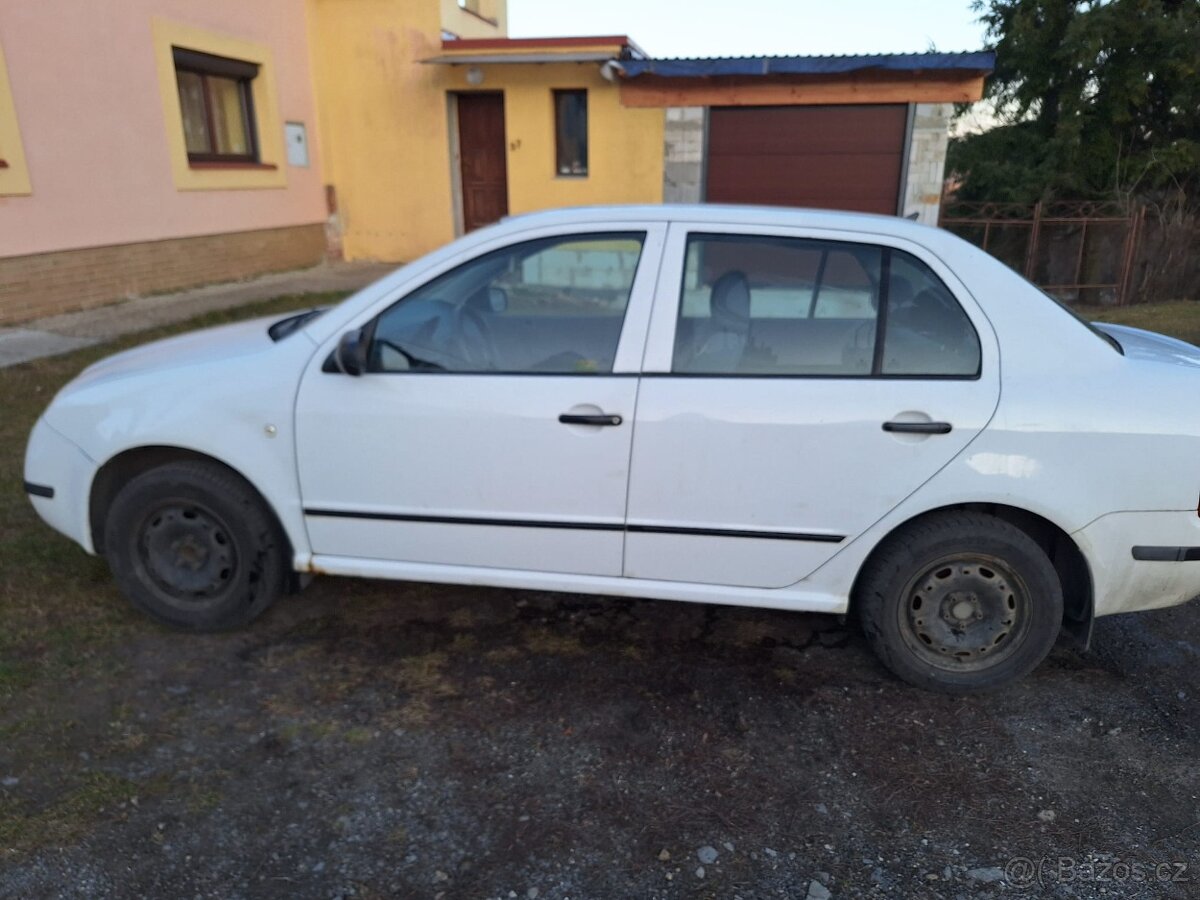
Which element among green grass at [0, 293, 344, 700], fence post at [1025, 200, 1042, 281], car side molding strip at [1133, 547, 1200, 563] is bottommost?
green grass at [0, 293, 344, 700]

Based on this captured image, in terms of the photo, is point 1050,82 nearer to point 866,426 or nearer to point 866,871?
point 866,426

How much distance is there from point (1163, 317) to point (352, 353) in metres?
10.7

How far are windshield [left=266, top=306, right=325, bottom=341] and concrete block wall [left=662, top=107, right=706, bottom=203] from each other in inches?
395

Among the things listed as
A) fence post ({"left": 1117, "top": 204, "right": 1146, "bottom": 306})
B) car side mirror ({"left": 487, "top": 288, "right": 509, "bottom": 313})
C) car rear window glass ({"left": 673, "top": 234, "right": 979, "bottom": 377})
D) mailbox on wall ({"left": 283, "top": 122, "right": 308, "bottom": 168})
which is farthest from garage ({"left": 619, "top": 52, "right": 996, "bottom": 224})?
car side mirror ({"left": 487, "top": 288, "right": 509, "bottom": 313})

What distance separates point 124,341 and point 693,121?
826 cm

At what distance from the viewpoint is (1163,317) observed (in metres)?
10.5

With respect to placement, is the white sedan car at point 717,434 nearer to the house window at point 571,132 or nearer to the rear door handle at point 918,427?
the rear door handle at point 918,427

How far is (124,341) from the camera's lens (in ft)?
28.2

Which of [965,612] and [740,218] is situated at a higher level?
[740,218]

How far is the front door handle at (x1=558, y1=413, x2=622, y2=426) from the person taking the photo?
119 inches

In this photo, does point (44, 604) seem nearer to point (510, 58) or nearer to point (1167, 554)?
point (1167, 554)

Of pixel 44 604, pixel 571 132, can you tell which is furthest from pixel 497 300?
pixel 571 132

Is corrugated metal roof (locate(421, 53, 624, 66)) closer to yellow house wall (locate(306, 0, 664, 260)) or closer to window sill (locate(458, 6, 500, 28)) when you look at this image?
yellow house wall (locate(306, 0, 664, 260))

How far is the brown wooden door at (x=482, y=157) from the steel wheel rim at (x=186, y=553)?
11193 millimetres
